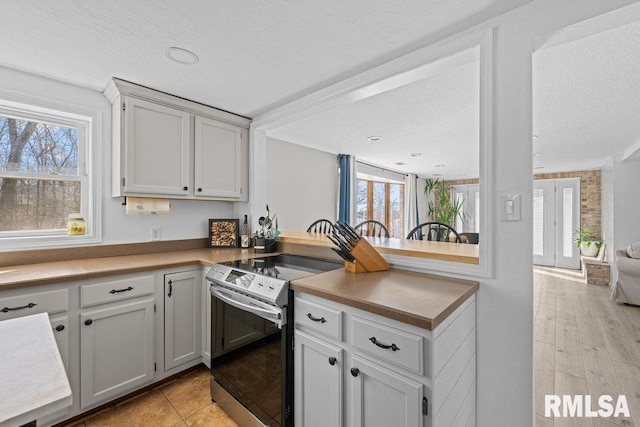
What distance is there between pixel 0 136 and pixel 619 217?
7776 mm

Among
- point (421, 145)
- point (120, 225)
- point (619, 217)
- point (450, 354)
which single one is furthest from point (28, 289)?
point (619, 217)

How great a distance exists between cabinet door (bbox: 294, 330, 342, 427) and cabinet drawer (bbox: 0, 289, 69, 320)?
55.1 inches

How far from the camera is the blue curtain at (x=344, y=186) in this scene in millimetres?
4746

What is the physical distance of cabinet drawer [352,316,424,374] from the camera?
1.04 meters

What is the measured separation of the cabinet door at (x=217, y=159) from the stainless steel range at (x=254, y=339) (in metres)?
0.96

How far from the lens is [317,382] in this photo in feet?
4.46

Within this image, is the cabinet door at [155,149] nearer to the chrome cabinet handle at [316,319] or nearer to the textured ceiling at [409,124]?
the textured ceiling at [409,124]

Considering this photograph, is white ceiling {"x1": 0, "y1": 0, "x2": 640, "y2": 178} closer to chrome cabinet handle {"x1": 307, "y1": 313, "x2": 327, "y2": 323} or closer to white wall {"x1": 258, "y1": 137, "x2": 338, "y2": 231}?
white wall {"x1": 258, "y1": 137, "x2": 338, "y2": 231}

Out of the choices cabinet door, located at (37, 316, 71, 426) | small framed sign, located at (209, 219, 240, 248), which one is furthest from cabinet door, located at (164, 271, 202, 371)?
small framed sign, located at (209, 219, 240, 248)

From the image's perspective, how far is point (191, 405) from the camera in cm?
189

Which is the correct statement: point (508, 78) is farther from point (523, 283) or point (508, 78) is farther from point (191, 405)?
point (191, 405)

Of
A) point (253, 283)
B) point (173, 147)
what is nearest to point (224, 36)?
point (173, 147)

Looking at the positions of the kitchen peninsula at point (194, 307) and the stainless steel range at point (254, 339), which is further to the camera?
the stainless steel range at point (254, 339)

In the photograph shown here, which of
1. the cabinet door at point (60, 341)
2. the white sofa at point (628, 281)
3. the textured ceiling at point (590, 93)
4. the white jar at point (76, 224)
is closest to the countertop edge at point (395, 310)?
the cabinet door at point (60, 341)
